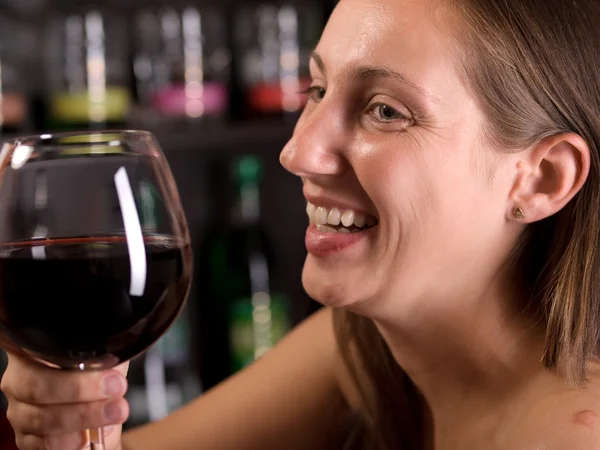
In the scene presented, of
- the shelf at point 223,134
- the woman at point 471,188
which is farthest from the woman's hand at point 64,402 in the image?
the shelf at point 223,134

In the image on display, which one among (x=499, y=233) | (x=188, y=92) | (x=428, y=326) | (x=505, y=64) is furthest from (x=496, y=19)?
(x=188, y=92)

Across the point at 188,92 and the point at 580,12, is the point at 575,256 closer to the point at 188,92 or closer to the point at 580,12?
the point at 580,12

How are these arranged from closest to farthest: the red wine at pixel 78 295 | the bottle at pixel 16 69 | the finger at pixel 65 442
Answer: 1. the red wine at pixel 78 295
2. the finger at pixel 65 442
3. the bottle at pixel 16 69

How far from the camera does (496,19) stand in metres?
0.96

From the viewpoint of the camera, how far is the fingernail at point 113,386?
0.71 metres

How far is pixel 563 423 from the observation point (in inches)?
34.2

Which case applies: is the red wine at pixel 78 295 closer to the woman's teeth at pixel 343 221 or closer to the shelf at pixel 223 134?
the woman's teeth at pixel 343 221

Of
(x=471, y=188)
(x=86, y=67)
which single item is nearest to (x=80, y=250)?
(x=471, y=188)

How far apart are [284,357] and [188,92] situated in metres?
0.81

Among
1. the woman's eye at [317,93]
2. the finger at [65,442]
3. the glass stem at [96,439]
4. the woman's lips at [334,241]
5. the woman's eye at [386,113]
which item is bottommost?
the finger at [65,442]

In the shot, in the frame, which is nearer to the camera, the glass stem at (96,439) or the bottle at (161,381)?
the glass stem at (96,439)

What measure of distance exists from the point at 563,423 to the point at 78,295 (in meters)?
0.50

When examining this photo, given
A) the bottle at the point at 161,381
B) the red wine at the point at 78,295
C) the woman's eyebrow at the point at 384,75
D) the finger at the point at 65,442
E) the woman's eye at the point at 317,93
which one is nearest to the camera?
the red wine at the point at 78,295

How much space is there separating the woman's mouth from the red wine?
0.33 metres
